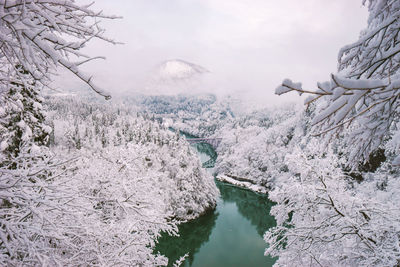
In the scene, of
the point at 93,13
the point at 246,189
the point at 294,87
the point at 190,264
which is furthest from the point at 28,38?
the point at 246,189

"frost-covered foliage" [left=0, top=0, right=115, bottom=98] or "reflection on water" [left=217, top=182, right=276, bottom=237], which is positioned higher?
"frost-covered foliage" [left=0, top=0, right=115, bottom=98]

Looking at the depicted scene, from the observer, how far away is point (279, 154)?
62.0 metres

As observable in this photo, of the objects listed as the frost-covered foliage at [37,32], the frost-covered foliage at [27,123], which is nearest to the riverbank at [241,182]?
the frost-covered foliage at [27,123]

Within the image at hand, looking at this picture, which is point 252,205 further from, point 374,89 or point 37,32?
point 37,32

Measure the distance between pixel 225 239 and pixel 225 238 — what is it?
0.24 metres

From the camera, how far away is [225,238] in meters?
31.1

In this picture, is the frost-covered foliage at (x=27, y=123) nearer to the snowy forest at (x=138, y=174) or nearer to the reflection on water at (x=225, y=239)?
the snowy forest at (x=138, y=174)

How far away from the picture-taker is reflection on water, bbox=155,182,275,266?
86.1ft

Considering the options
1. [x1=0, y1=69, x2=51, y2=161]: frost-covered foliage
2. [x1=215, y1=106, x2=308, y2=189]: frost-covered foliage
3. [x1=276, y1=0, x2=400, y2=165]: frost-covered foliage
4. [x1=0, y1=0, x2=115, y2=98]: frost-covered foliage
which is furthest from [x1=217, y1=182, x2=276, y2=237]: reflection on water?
[x1=0, y1=0, x2=115, y2=98]: frost-covered foliage

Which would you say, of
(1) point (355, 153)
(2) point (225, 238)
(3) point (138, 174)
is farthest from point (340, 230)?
(2) point (225, 238)

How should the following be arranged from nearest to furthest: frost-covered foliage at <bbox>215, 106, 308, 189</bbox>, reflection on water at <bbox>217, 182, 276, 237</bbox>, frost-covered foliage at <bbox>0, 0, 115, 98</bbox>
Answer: frost-covered foliage at <bbox>0, 0, 115, 98</bbox> < reflection on water at <bbox>217, 182, 276, 237</bbox> < frost-covered foliage at <bbox>215, 106, 308, 189</bbox>

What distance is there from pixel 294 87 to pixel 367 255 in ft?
14.8

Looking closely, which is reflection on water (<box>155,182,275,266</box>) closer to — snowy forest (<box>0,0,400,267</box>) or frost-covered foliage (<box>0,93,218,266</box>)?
frost-covered foliage (<box>0,93,218,266</box>)

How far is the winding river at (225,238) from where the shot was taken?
86.0ft
